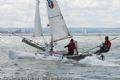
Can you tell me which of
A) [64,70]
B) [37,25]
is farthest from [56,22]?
[64,70]

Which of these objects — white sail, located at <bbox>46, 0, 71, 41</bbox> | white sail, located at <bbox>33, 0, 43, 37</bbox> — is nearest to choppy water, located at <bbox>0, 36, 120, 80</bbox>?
white sail, located at <bbox>46, 0, 71, 41</bbox>

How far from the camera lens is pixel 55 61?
1721 inches

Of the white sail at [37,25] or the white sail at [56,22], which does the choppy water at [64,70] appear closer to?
the white sail at [56,22]

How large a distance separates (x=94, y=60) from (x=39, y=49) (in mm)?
7925

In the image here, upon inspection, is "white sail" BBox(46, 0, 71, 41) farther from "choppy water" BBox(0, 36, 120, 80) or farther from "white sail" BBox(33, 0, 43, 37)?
"white sail" BBox(33, 0, 43, 37)

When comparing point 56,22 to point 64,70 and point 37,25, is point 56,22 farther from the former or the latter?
point 64,70

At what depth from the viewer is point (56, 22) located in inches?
1825

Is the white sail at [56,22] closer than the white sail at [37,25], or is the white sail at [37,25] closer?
the white sail at [56,22]

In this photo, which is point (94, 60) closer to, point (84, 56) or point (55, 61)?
point (84, 56)

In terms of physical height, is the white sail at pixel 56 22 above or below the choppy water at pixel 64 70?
above

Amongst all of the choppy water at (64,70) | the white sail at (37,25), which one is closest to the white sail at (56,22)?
the choppy water at (64,70)

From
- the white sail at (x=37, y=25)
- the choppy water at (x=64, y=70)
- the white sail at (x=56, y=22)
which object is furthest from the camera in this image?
the white sail at (x=37, y=25)

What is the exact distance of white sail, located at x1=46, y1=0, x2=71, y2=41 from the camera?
46.2 meters

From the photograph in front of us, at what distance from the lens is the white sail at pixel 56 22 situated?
46156 mm
